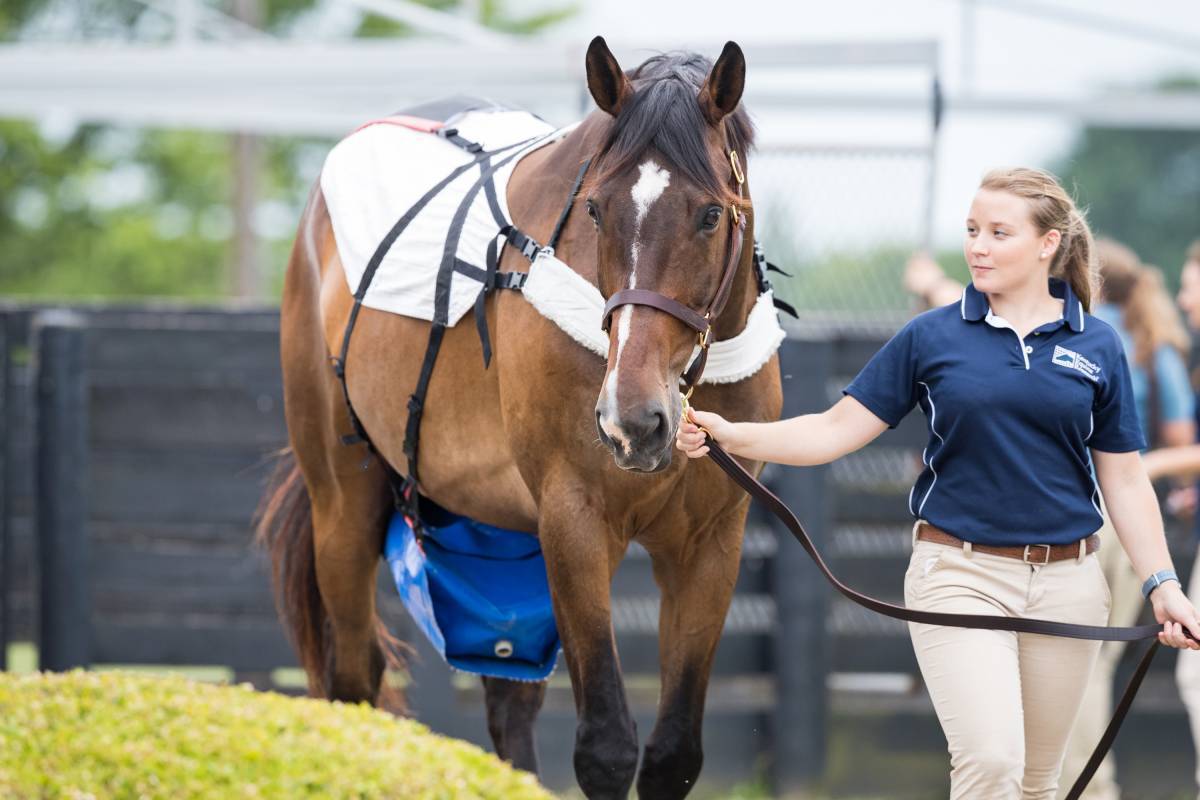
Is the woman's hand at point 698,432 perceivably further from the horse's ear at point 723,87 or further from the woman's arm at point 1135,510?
the woman's arm at point 1135,510

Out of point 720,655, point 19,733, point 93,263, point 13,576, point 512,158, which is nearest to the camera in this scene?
point 19,733

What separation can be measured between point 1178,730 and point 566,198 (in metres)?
4.24

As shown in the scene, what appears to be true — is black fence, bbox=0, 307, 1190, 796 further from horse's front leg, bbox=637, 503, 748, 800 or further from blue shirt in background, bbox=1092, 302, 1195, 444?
horse's front leg, bbox=637, 503, 748, 800

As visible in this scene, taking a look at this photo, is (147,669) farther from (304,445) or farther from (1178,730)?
(1178,730)

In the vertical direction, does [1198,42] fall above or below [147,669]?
above

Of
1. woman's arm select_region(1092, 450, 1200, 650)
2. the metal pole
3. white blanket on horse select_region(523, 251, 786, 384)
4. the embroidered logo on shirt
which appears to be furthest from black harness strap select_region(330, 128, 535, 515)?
the metal pole

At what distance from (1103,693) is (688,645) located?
225 centimetres

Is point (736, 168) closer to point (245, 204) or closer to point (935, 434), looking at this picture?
point (935, 434)

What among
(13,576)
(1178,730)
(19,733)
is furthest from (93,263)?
(19,733)

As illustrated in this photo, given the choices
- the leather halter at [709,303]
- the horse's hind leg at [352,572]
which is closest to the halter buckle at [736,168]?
the leather halter at [709,303]

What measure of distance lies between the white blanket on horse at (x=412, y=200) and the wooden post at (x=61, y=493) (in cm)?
220

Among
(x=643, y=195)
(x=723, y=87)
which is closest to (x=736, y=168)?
(x=723, y=87)

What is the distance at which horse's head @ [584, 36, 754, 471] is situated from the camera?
2.70 metres

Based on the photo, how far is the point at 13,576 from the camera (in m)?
6.66
